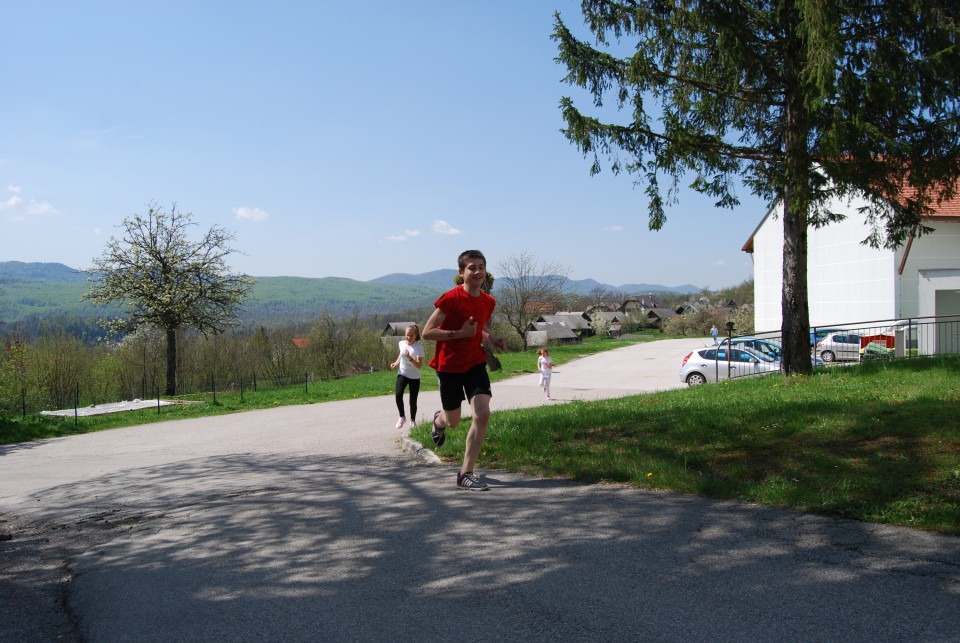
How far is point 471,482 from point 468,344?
1194 mm


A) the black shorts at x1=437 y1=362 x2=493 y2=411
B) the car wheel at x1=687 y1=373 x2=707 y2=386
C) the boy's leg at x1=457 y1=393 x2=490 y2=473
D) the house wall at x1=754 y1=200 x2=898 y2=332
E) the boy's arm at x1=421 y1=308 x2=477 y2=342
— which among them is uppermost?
the house wall at x1=754 y1=200 x2=898 y2=332

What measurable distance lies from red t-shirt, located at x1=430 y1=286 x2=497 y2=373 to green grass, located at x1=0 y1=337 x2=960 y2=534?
4.69ft

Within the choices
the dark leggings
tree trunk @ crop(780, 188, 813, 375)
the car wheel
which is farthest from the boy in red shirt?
the car wheel

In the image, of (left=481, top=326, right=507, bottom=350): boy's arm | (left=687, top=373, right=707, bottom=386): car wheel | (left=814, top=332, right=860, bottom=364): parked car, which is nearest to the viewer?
(left=481, top=326, right=507, bottom=350): boy's arm

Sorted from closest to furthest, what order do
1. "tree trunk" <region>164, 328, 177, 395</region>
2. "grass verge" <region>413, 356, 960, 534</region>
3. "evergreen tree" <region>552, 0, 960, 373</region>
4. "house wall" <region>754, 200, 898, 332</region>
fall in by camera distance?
"grass verge" <region>413, 356, 960, 534</region> < "evergreen tree" <region>552, 0, 960, 373</region> < "tree trunk" <region>164, 328, 177, 395</region> < "house wall" <region>754, 200, 898, 332</region>

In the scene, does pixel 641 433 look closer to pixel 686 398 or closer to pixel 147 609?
pixel 686 398

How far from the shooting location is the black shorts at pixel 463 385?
6.20 m

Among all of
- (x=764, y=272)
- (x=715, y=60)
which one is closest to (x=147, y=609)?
(x=715, y=60)

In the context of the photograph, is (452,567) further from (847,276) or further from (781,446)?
(847,276)

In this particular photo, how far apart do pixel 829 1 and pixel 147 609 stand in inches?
434

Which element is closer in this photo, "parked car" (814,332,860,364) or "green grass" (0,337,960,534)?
"green grass" (0,337,960,534)

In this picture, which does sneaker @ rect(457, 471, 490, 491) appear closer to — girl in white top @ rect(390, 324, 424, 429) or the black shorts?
the black shorts

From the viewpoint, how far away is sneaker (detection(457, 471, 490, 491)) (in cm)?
608

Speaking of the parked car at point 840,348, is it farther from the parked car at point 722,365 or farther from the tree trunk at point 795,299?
the tree trunk at point 795,299
